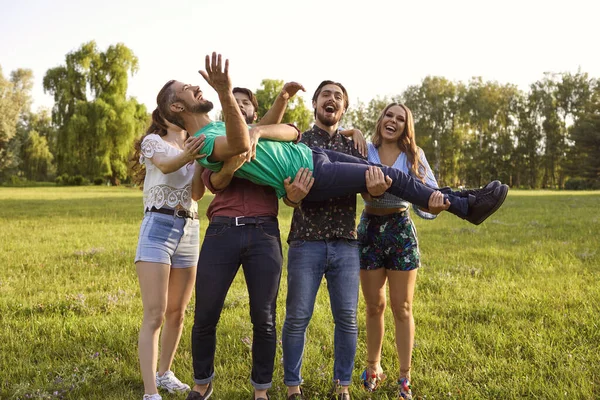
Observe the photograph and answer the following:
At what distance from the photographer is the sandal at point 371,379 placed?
407 cm

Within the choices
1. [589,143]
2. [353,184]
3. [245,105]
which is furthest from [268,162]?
[589,143]

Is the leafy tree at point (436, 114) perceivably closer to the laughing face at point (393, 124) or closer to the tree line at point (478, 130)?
the tree line at point (478, 130)

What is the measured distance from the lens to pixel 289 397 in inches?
147

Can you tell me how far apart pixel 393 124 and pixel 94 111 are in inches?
1745

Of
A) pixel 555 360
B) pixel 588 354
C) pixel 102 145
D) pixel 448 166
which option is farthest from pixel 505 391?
pixel 448 166

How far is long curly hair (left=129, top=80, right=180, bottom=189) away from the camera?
12.2 feet

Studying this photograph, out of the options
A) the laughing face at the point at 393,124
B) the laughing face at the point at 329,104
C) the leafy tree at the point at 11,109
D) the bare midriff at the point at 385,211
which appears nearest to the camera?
the laughing face at the point at 329,104

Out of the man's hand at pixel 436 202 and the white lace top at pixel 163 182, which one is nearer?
the man's hand at pixel 436 202

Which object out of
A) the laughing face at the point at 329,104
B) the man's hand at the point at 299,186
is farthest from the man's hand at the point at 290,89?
the man's hand at the point at 299,186

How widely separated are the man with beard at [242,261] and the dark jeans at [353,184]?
15 centimetres

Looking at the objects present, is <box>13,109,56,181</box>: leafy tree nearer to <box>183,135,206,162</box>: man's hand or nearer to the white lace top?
the white lace top

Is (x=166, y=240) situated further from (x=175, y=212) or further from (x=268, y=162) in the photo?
(x=268, y=162)

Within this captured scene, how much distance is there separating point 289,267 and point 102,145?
43476mm

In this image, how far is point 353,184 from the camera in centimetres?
354
